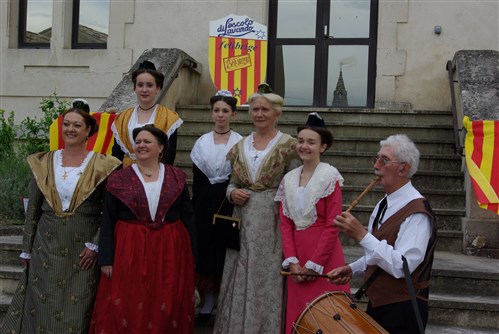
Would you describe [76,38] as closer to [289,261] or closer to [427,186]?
[427,186]

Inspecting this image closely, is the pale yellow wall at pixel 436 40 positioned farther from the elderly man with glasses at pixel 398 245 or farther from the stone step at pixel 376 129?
the elderly man with glasses at pixel 398 245

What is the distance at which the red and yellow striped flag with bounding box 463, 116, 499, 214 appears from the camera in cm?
551

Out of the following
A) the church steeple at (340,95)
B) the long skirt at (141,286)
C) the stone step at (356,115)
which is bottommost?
the long skirt at (141,286)

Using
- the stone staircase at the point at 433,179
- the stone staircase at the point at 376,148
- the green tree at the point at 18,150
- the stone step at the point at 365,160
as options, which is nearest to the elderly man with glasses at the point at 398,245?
the stone staircase at the point at 433,179

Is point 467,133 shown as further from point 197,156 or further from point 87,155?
point 87,155

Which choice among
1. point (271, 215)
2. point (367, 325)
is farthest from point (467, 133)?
point (367, 325)

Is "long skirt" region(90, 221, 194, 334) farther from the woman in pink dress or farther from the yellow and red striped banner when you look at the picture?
the yellow and red striped banner

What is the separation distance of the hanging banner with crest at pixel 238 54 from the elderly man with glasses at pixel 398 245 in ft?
16.0

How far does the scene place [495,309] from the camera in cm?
479

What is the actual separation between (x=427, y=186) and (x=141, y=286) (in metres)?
3.81

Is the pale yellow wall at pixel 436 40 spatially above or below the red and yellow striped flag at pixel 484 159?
above

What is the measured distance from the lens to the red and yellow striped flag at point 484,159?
5512 millimetres

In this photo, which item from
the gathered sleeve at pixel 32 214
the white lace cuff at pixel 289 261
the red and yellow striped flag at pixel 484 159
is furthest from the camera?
the red and yellow striped flag at pixel 484 159

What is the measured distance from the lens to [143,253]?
4.05 m
